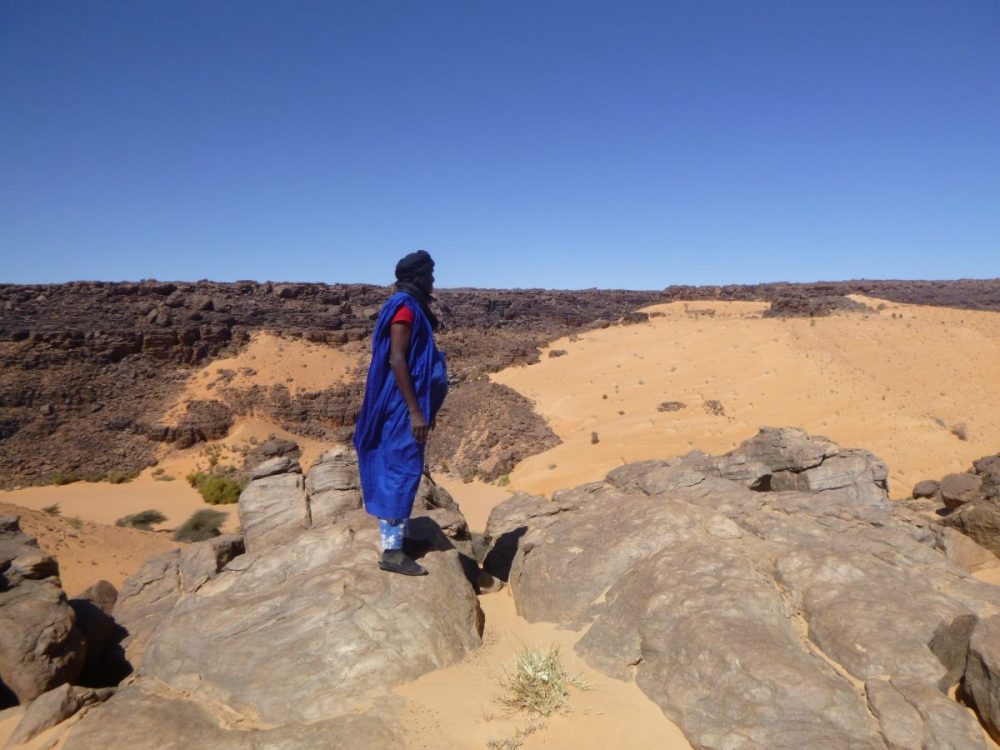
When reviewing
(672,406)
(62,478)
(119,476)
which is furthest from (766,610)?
(62,478)

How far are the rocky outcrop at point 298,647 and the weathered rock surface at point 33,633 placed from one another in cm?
124

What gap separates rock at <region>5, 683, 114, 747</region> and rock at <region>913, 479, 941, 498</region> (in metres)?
10.7

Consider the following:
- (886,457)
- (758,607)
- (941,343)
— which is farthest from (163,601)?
(941,343)

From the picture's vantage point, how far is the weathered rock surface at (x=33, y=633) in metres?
4.09

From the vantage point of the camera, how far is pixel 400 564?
380 cm

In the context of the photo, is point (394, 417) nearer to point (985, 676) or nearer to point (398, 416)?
point (398, 416)

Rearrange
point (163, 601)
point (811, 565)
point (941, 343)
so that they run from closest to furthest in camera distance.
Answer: point (811, 565) → point (163, 601) → point (941, 343)

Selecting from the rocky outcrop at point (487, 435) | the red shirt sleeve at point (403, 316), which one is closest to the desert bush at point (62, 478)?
the rocky outcrop at point (487, 435)

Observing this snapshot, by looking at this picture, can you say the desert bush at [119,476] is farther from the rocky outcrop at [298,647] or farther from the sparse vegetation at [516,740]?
the sparse vegetation at [516,740]

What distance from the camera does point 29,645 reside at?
165 inches

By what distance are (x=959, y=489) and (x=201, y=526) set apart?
13.1m

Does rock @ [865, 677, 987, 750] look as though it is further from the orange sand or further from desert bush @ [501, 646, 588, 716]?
desert bush @ [501, 646, 588, 716]

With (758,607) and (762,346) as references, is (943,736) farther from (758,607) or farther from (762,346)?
(762,346)

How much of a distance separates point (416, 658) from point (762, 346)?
65.3ft
